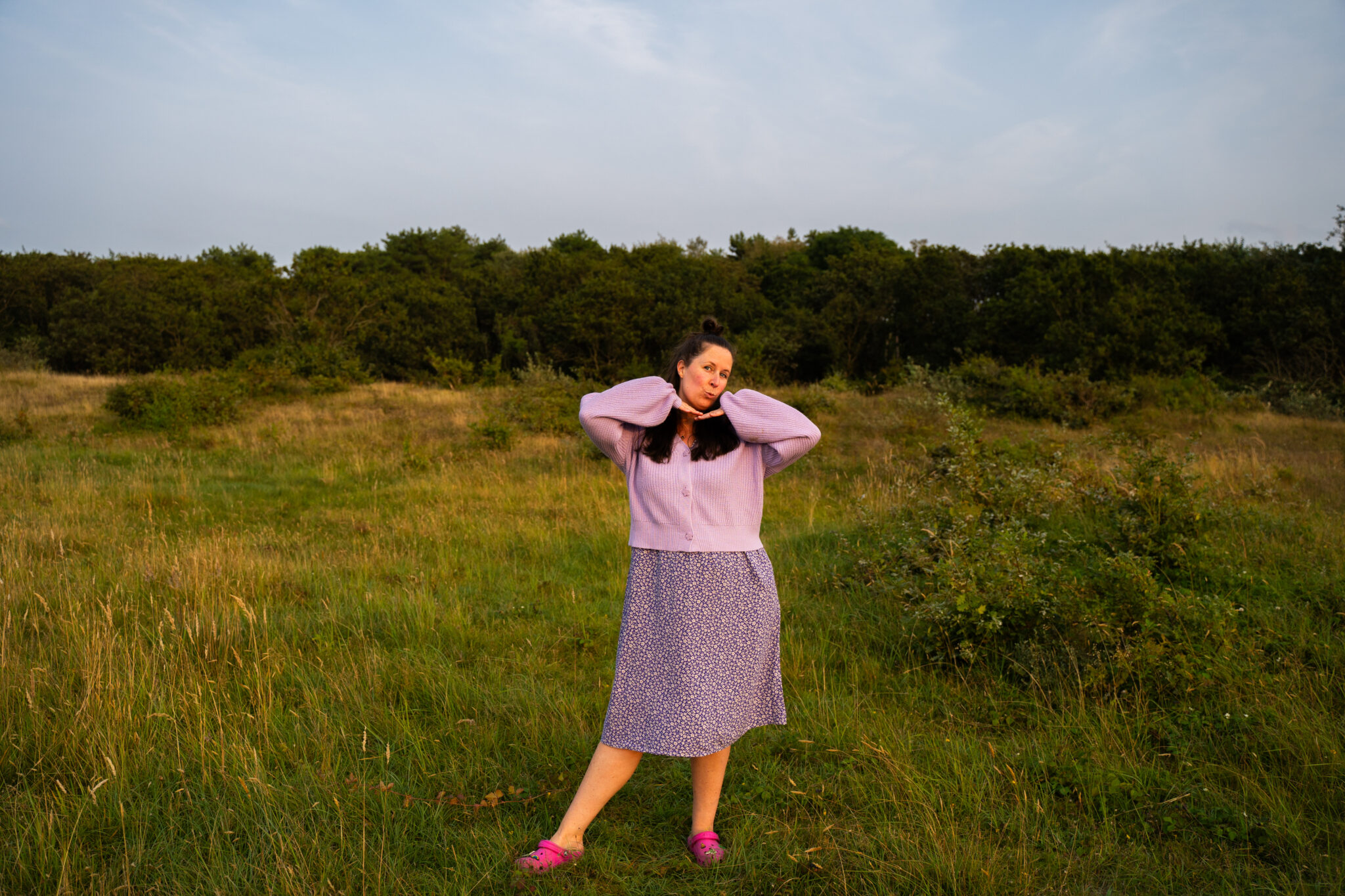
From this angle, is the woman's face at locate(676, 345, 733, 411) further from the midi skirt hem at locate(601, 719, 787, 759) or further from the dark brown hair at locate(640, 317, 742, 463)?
the midi skirt hem at locate(601, 719, 787, 759)

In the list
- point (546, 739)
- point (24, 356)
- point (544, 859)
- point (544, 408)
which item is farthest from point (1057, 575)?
point (24, 356)

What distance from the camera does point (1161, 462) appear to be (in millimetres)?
4910

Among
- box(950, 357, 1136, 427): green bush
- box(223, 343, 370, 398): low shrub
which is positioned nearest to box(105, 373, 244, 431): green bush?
box(223, 343, 370, 398): low shrub

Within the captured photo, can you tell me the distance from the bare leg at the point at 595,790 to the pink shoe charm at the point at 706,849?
34 centimetres

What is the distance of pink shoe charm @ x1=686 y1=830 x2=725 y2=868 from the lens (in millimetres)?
2463

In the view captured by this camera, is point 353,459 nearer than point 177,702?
No

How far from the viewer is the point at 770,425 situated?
2.41 metres

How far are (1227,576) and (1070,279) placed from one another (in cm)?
2095

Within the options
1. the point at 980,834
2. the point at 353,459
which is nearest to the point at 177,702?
the point at 980,834

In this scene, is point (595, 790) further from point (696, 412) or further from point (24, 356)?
point (24, 356)

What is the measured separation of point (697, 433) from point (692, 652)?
0.68 metres

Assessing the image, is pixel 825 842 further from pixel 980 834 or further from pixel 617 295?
pixel 617 295

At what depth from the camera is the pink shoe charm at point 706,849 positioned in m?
2.46

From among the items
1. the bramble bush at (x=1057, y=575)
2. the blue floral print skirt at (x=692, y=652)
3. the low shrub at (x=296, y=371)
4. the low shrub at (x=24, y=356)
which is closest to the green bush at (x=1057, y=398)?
the bramble bush at (x=1057, y=575)
